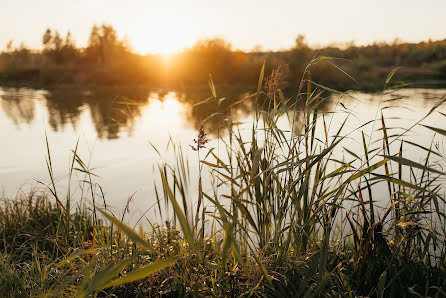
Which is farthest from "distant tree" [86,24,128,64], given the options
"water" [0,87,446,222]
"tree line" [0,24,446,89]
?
"water" [0,87,446,222]

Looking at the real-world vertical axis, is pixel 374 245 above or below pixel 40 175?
above

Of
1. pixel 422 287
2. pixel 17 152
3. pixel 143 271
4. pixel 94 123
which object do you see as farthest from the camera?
pixel 94 123

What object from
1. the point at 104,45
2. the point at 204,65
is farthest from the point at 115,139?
the point at 104,45

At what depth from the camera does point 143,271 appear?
79 centimetres

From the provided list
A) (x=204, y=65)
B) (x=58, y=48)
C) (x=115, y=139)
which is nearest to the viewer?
(x=115, y=139)

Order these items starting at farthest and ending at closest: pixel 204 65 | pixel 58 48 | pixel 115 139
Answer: pixel 58 48 → pixel 204 65 → pixel 115 139

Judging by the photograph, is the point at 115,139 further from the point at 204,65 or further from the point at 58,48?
the point at 58,48

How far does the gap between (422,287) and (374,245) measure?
9.7 inches

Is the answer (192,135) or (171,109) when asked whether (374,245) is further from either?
(171,109)

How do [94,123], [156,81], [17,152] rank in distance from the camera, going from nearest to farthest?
[17,152], [94,123], [156,81]

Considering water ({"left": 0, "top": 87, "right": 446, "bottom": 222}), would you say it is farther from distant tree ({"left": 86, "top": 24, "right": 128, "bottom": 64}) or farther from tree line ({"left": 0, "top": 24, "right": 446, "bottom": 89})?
distant tree ({"left": 86, "top": 24, "right": 128, "bottom": 64})

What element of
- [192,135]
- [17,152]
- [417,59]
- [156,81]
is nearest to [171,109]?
[192,135]

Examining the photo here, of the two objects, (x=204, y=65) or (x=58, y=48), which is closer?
(x=204, y=65)

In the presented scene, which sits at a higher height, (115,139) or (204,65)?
(204,65)
